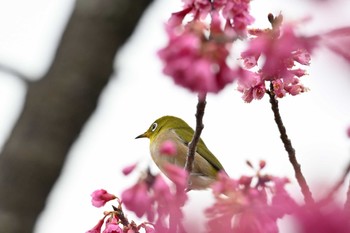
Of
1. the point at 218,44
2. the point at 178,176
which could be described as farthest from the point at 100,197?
the point at 218,44

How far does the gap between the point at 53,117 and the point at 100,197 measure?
777mm

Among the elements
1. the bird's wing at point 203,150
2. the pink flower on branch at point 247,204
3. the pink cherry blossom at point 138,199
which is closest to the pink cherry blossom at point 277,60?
the pink flower on branch at point 247,204

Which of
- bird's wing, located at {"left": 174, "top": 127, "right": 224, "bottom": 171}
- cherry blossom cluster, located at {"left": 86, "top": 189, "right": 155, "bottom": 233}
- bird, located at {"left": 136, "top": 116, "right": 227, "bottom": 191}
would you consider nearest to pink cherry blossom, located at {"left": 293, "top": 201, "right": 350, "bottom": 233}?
cherry blossom cluster, located at {"left": 86, "top": 189, "right": 155, "bottom": 233}

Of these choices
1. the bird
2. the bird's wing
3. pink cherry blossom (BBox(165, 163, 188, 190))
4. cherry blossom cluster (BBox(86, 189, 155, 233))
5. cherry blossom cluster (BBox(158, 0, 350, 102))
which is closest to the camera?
cherry blossom cluster (BBox(158, 0, 350, 102))

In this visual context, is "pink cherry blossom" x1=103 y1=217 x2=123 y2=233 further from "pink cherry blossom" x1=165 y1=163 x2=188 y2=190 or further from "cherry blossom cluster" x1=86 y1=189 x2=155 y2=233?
"pink cherry blossom" x1=165 y1=163 x2=188 y2=190

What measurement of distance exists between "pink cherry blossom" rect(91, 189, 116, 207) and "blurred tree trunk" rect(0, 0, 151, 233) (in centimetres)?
68

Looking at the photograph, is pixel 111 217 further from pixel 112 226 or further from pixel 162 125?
pixel 162 125

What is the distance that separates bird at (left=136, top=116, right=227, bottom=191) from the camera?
4629 millimetres

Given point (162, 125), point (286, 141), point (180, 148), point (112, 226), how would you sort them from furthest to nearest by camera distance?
point (162, 125)
point (180, 148)
point (112, 226)
point (286, 141)

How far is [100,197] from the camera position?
225 cm

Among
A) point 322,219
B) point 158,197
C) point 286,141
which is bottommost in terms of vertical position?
point 322,219

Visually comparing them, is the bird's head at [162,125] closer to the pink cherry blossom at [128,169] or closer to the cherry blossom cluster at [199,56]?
the pink cherry blossom at [128,169]

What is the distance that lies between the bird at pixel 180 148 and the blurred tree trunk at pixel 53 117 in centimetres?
275

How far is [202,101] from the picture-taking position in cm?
139
